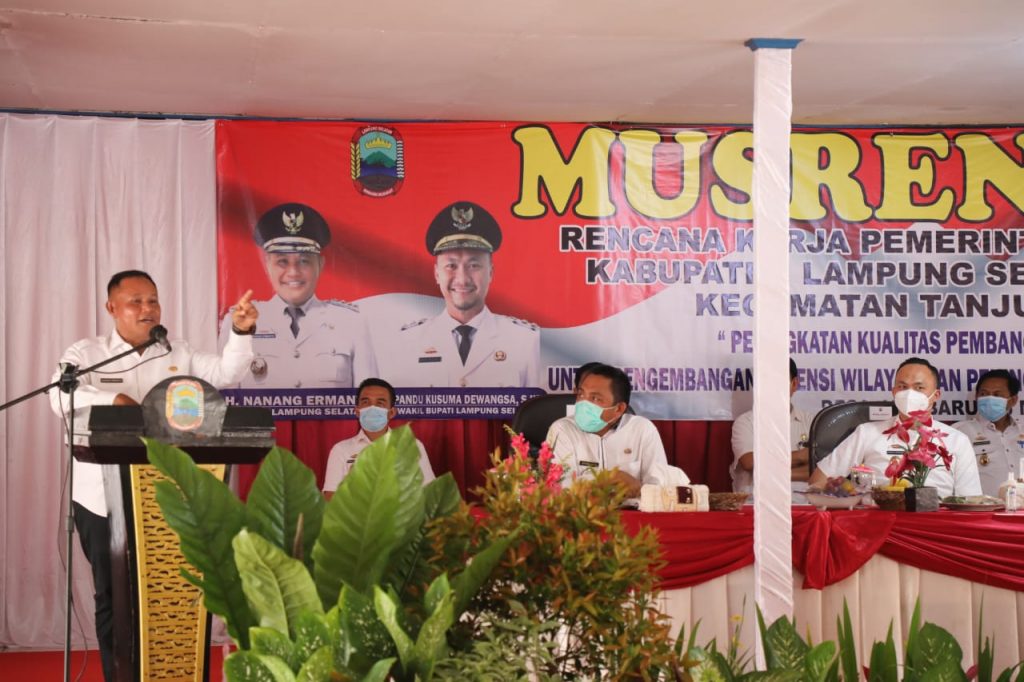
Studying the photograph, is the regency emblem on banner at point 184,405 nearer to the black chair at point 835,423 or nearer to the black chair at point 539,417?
the black chair at point 539,417

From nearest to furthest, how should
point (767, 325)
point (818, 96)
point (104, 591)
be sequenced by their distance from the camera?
point (104, 591), point (767, 325), point (818, 96)

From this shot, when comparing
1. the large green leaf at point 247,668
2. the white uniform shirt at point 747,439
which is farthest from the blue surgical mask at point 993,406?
the large green leaf at point 247,668

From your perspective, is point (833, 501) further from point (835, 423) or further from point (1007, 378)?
point (1007, 378)

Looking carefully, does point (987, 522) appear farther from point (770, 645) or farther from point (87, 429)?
point (87, 429)

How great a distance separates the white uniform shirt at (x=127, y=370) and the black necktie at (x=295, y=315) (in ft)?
5.63

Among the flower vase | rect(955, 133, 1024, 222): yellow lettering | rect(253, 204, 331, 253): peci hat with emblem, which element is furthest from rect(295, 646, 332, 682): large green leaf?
rect(955, 133, 1024, 222): yellow lettering

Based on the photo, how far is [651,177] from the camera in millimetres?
6586

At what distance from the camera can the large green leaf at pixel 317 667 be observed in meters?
1.35

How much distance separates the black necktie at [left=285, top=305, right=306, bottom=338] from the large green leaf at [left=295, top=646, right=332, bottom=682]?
5.02m

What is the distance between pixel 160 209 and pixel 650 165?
261 centimetres

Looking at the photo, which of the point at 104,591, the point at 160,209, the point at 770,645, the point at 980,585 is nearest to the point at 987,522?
the point at 980,585

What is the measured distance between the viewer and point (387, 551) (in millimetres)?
1548

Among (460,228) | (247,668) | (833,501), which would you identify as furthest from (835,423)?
(247,668)

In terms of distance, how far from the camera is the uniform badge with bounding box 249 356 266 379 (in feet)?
20.5
